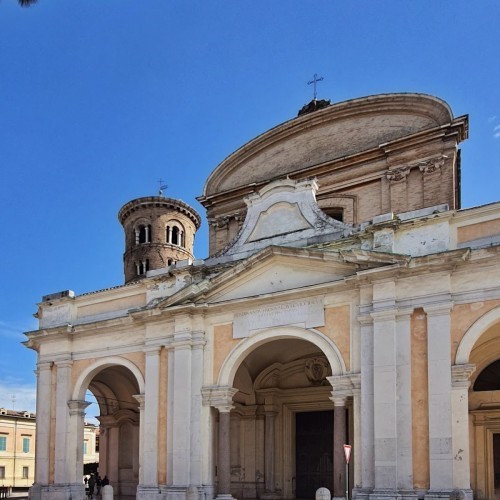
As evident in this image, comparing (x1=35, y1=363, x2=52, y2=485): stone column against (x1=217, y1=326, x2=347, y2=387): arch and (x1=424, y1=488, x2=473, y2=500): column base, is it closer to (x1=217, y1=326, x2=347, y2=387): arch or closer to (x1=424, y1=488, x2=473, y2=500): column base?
(x1=217, y1=326, x2=347, y2=387): arch

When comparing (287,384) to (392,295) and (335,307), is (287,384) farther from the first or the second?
(392,295)

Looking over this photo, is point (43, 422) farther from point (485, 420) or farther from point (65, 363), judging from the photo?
point (485, 420)

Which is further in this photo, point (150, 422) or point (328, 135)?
point (328, 135)

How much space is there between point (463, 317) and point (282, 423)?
8187 millimetres

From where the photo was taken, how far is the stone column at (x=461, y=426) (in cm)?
1341

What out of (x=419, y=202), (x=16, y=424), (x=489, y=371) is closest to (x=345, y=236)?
(x=419, y=202)

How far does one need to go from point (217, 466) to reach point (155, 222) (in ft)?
80.7

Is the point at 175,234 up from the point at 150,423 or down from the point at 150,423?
up

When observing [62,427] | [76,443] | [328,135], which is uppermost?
[328,135]

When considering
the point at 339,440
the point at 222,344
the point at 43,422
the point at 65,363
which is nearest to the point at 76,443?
the point at 43,422

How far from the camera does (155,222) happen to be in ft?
135

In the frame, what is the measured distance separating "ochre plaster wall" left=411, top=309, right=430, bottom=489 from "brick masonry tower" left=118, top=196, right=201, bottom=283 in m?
27.2

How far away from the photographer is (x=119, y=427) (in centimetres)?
2350

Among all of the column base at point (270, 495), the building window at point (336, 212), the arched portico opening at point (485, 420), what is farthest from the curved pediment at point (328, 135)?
the column base at point (270, 495)
